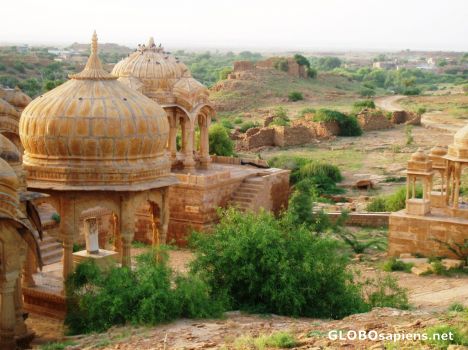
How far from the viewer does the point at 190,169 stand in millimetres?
19312

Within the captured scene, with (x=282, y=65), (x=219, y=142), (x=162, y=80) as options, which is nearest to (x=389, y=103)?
(x=282, y=65)

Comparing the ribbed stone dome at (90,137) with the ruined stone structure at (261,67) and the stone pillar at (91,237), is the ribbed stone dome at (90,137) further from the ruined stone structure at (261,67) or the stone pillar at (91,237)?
the ruined stone structure at (261,67)

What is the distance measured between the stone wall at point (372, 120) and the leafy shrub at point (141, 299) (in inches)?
1175

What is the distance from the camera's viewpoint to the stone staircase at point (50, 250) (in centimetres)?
Answer: 1420

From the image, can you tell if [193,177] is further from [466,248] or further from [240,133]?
[240,133]

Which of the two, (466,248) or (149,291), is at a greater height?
(149,291)

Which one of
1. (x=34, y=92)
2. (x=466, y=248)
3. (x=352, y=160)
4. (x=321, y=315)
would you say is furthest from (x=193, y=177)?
(x=34, y=92)

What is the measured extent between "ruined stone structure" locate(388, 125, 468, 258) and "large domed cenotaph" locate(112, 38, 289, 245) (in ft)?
12.4

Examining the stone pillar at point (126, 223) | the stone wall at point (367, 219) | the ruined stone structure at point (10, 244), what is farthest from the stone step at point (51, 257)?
the stone wall at point (367, 219)

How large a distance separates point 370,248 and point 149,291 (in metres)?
8.24

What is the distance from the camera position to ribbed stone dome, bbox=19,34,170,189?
435 inches

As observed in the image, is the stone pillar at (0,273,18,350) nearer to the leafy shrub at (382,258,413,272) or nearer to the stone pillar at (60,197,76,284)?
the stone pillar at (60,197,76,284)

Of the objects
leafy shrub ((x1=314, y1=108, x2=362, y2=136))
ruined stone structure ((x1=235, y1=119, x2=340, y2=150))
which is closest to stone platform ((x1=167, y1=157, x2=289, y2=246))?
ruined stone structure ((x1=235, y1=119, x2=340, y2=150))

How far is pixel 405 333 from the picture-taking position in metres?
7.86
